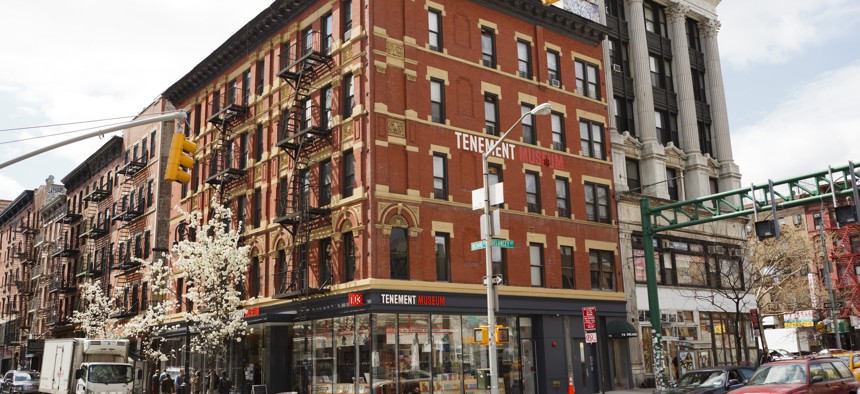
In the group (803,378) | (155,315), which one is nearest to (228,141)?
(155,315)

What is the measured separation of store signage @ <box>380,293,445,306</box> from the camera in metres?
29.8

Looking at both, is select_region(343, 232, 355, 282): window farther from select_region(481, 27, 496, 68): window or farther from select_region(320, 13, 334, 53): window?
select_region(481, 27, 496, 68): window

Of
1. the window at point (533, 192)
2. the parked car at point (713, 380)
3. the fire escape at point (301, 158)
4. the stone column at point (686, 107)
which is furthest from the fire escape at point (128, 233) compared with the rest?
the parked car at point (713, 380)

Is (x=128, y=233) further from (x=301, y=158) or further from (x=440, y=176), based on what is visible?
(x=440, y=176)

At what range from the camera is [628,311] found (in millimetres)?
40000

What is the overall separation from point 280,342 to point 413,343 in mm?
8602

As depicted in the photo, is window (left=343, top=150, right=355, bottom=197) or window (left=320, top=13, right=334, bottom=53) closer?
window (left=343, top=150, right=355, bottom=197)

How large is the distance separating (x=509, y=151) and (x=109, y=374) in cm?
2123

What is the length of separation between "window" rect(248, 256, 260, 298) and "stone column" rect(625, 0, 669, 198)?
23.1 metres

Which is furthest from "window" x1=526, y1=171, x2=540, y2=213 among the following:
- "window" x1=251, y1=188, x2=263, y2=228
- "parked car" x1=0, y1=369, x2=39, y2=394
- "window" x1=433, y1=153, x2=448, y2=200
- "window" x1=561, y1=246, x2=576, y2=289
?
"parked car" x1=0, y1=369, x2=39, y2=394

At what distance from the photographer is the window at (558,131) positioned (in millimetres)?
38938

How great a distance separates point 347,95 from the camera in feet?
109

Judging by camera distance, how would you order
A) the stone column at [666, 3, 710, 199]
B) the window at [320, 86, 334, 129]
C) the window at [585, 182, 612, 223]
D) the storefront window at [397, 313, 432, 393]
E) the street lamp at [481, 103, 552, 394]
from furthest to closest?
the stone column at [666, 3, 710, 199] < the window at [585, 182, 612, 223] < the window at [320, 86, 334, 129] < the storefront window at [397, 313, 432, 393] < the street lamp at [481, 103, 552, 394]

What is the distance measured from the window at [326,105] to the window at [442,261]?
25.1 ft
